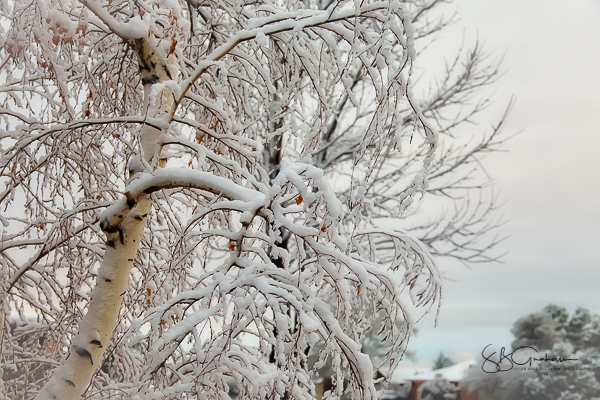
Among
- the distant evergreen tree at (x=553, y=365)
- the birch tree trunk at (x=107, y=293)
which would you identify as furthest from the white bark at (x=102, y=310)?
the distant evergreen tree at (x=553, y=365)

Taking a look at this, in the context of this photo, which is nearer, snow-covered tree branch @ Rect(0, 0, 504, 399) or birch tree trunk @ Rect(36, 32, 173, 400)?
snow-covered tree branch @ Rect(0, 0, 504, 399)

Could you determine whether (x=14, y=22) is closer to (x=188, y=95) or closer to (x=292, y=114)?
(x=188, y=95)

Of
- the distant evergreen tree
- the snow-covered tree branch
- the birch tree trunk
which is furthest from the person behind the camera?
the distant evergreen tree

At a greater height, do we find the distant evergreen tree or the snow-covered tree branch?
the distant evergreen tree

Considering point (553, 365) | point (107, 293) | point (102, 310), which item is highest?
point (553, 365)

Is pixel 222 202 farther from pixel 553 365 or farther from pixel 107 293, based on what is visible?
pixel 553 365

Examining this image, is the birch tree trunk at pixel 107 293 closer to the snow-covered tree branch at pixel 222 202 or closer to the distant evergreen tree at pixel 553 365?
the snow-covered tree branch at pixel 222 202

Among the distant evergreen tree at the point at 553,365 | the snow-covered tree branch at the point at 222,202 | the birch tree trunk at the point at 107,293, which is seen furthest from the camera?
the distant evergreen tree at the point at 553,365

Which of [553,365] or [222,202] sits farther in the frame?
[553,365]

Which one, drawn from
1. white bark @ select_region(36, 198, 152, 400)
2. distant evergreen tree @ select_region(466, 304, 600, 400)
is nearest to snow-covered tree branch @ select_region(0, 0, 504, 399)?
white bark @ select_region(36, 198, 152, 400)

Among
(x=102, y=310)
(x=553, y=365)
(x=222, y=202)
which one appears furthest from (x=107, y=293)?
(x=553, y=365)

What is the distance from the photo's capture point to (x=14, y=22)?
335cm

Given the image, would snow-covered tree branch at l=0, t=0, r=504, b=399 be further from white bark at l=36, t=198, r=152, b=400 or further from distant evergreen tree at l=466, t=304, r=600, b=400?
distant evergreen tree at l=466, t=304, r=600, b=400

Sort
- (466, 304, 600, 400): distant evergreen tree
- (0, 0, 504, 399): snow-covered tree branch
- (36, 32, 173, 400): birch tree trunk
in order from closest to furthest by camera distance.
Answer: (0, 0, 504, 399): snow-covered tree branch < (36, 32, 173, 400): birch tree trunk < (466, 304, 600, 400): distant evergreen tree
